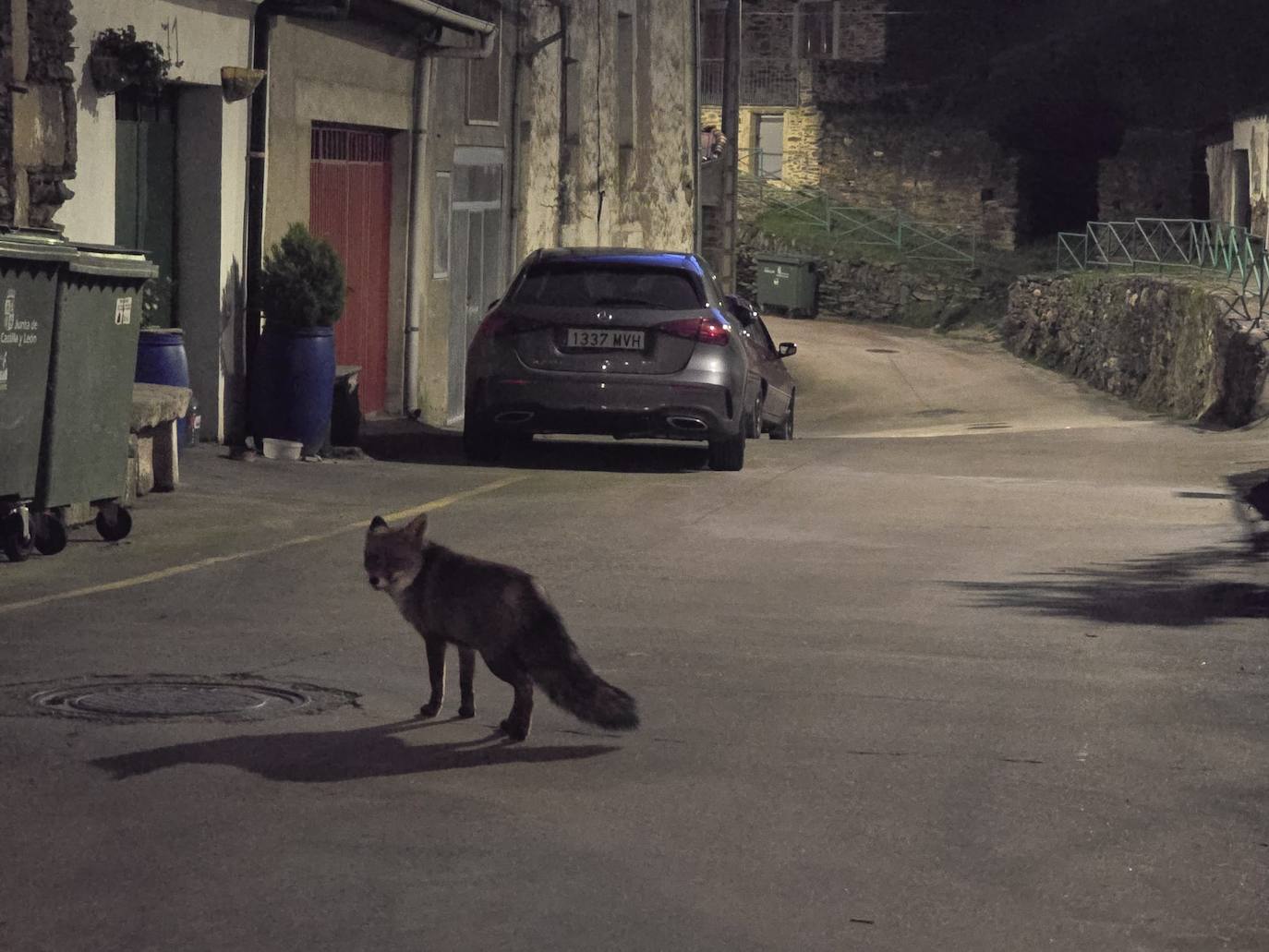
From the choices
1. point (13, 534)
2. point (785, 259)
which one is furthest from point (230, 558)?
point (785, 259)

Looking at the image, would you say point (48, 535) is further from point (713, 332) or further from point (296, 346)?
point (713, 332)

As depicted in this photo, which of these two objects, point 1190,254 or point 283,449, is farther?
point 1190,254

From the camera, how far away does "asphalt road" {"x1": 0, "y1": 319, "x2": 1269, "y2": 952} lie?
5.11 meters

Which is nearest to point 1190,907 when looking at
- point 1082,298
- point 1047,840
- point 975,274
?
point 1047,840

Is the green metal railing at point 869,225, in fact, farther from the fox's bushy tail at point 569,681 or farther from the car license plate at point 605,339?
the fox's bushy tail at point 569,681

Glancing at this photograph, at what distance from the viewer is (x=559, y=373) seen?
1523 cm

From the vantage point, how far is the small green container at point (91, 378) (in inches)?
418

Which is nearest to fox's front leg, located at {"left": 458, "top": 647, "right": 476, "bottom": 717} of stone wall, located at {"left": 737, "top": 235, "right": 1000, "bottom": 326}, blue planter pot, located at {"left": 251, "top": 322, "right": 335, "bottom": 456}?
blue planter pot, located at {"left": 251, "top": 322, "right": 335, "bottom": 456}

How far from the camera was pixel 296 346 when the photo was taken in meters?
15.7

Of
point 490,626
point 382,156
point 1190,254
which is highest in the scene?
point 382,156

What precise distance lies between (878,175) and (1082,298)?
16.5 metres

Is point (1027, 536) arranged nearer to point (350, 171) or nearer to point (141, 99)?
point (141, 99)

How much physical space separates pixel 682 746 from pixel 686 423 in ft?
28.3

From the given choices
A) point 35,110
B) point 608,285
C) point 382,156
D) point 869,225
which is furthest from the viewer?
point 869,225
